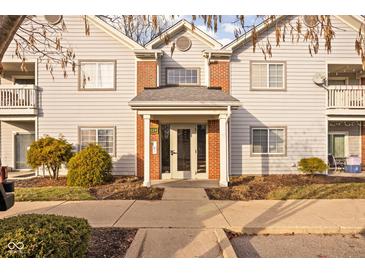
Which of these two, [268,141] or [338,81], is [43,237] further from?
[338,81]

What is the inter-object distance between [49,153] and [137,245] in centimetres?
840

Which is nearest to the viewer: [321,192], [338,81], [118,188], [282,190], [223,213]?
[223,213]

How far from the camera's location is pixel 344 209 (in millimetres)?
6988

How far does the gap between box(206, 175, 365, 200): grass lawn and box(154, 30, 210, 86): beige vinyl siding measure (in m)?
5.59

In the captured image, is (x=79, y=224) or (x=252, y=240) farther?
(x=252, y=240)

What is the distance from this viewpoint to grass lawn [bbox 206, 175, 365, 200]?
336 inches

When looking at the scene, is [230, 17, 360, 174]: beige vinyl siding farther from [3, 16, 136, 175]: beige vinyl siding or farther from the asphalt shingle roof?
[3, 16, 136, 175]: beige vinyl siding

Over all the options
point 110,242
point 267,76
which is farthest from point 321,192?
point 110,242

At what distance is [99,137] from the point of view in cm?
1290

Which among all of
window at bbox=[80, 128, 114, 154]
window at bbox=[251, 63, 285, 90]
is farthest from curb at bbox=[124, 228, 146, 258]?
window at bbox=[251, 63, 285, 90]

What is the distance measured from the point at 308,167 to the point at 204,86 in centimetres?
610

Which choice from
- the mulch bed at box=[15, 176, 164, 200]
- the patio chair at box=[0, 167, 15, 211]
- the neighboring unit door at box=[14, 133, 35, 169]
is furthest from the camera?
the neighboring unit door at box=[14, 133, 35, 169]

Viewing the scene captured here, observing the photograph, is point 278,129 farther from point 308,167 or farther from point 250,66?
point 250,66

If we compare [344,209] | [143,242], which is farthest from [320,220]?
[143,242]
